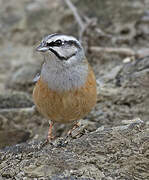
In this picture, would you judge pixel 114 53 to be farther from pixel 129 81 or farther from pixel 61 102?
pixel 61 102

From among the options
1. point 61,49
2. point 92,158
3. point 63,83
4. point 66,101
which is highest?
point 61,49

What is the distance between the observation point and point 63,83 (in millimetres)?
4242

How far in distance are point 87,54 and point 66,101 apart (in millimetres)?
2891

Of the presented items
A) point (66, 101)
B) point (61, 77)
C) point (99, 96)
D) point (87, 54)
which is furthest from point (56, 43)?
point (87, 54)

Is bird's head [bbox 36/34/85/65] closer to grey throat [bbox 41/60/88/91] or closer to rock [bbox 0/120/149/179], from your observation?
grey throat [bbox 41/60/88/91]

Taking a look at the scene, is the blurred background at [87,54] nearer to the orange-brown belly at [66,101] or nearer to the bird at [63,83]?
the bird at [63,83]

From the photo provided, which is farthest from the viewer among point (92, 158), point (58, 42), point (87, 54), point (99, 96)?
point (87, 54)

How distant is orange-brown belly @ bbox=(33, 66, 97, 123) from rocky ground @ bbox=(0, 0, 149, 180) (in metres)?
0.26

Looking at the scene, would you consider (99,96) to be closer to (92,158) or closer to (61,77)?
(61,77)

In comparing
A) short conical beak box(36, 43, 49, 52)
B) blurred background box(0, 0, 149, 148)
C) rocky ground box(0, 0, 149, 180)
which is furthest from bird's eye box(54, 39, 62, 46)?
rocky ground box(0, 0, 149, 180)

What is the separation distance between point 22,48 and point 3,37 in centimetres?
62

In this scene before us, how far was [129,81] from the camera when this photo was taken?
5.81 meters

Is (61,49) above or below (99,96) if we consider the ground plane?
above

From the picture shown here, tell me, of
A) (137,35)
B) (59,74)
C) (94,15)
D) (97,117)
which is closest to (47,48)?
(59,74)
